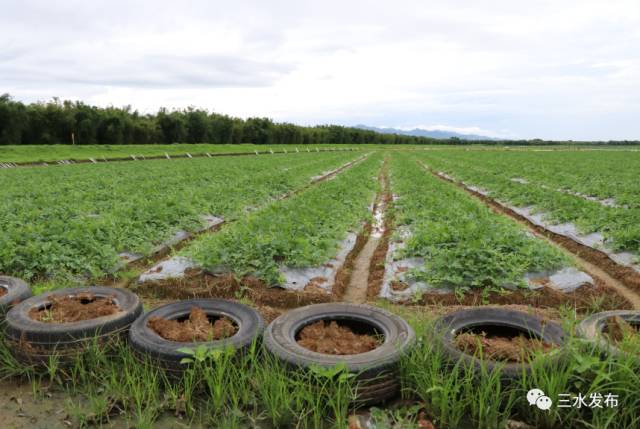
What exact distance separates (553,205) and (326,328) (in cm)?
947

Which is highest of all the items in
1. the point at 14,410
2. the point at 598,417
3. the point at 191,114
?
the point at 191,114

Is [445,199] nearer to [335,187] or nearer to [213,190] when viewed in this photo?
[335,187]

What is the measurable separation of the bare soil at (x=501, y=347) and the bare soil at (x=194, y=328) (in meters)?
2.03

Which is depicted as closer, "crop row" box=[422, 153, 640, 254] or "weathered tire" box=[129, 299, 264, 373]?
"weathered tire" box=[129, 299, 264, 373]

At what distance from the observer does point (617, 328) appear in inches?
144

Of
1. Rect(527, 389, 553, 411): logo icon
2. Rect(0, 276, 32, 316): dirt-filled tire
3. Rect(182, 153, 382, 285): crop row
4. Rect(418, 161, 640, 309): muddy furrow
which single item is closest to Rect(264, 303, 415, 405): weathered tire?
Rect(527, 389, 553, 411): logo icon

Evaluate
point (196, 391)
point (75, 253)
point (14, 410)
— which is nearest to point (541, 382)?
point (196, 391)

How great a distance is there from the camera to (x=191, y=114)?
60.9 m

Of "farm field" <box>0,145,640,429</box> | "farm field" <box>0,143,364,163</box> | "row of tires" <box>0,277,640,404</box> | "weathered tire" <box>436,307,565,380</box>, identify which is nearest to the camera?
"farm field" <box>0,145,640,429</box>

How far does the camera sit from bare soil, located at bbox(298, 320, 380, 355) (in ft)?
11.6

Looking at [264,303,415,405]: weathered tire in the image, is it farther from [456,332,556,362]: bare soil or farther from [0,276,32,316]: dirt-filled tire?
[0,276,32,316]: dirt-filled tire

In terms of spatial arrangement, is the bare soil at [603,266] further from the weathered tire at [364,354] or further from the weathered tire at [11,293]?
the weathered tire at [11,293]

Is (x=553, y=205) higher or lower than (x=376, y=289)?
higher

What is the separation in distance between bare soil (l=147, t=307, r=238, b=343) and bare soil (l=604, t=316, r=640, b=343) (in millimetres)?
3260
